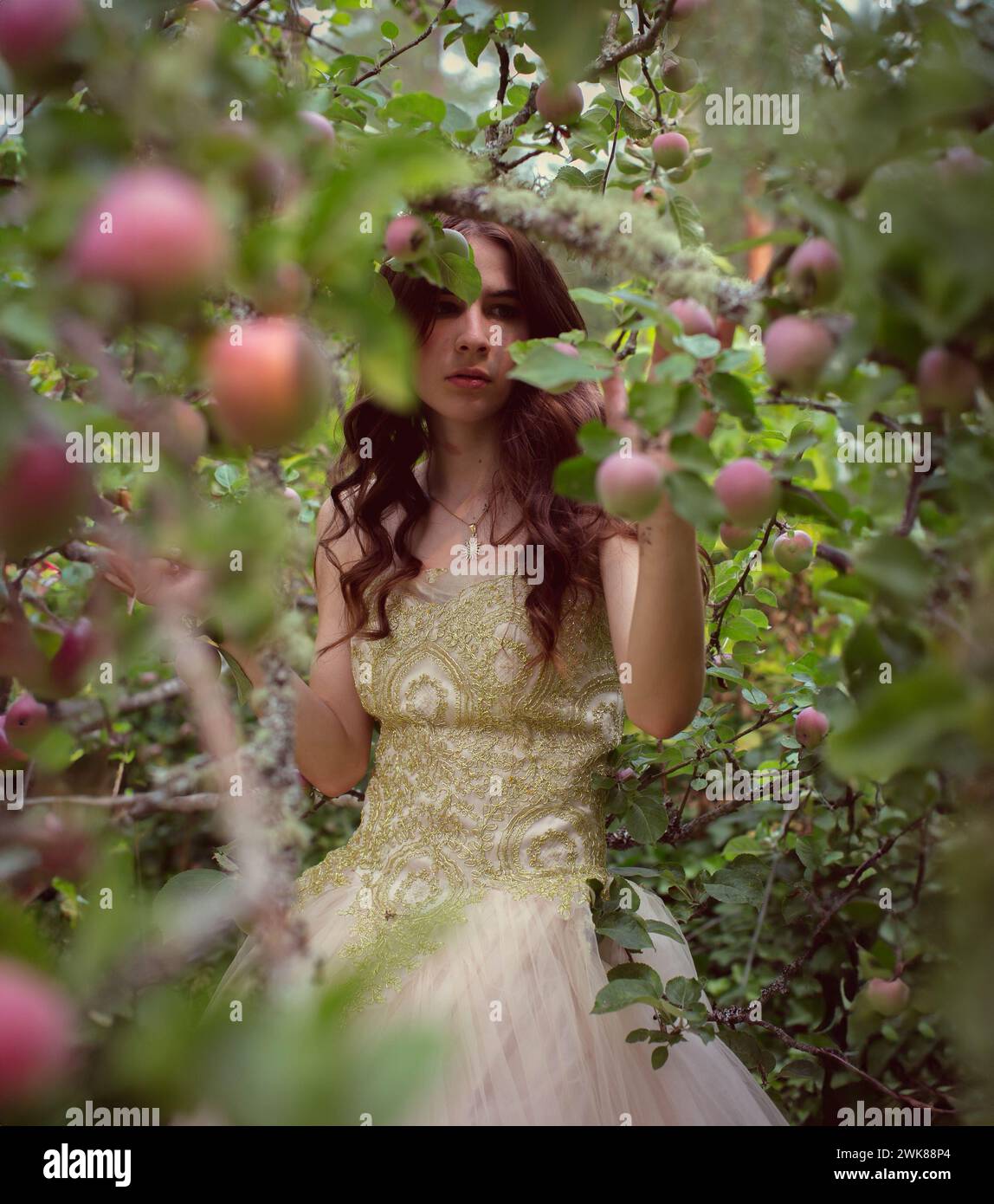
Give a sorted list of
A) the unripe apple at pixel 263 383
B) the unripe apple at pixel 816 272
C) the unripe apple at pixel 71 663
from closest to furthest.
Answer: the unripe apple at pixel 263 383
the unripe apple at pixel 816 272
the unripe apple at pixel 71 663

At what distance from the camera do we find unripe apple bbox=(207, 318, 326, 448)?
0.49 meters

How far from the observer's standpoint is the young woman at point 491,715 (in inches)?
39.6

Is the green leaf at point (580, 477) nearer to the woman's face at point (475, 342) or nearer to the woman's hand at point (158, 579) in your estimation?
the woman's hand at point (158, 579)

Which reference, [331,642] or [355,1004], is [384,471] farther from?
[355,1004]

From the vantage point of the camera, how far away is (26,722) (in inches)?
37.1

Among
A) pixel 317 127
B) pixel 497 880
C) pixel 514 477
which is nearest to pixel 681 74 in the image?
pixel 514 477

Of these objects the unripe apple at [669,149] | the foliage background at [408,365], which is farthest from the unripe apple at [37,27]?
the unripe apple at [669,149]

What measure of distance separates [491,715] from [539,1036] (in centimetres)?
40

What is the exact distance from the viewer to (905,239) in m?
0.52

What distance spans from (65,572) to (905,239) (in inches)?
49.7

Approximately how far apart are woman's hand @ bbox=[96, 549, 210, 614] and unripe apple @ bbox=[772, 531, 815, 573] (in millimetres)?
695

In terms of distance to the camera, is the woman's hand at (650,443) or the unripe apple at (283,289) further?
the woman's hand at (650,443)

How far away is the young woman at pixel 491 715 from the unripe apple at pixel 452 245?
0.20 m

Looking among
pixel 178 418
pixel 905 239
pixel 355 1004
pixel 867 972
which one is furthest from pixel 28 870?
pixel 867 972
